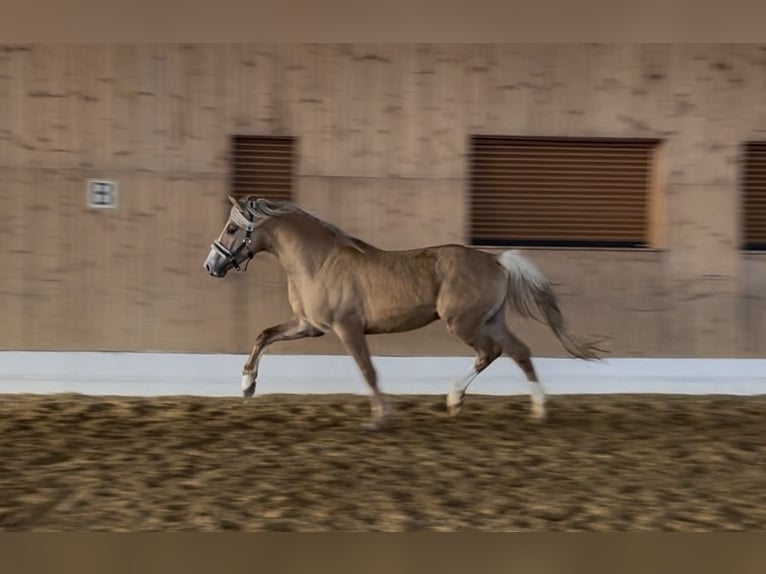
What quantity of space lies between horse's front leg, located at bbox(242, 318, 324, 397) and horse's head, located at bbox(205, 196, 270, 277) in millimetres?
648

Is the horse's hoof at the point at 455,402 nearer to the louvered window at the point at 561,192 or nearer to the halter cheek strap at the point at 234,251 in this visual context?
Answer: the louvered window at the point at 561,192

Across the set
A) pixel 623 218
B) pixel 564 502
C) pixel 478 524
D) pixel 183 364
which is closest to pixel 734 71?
pixel 623 218

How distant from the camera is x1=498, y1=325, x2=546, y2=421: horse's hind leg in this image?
21.0 feet

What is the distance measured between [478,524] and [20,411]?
4621 millimetres

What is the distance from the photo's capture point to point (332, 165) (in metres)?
7.73

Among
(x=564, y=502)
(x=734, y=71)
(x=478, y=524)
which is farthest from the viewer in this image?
(x=734, y=71)

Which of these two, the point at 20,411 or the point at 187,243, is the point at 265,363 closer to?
the point at 187,243

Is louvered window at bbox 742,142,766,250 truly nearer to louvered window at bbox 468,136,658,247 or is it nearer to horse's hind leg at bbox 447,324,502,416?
louvered window at bbox 468,136,658,247

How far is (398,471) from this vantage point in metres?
5.25

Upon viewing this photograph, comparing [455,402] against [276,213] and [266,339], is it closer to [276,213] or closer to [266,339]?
[266,339]

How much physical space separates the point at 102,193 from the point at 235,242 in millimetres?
2216

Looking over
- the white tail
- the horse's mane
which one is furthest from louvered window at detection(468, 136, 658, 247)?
the horse's mane

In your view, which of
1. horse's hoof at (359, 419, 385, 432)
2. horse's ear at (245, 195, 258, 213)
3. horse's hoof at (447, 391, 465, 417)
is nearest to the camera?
horse's hoof at (359, 419, 385, 432)

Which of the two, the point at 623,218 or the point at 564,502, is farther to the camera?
the point at 623,218
